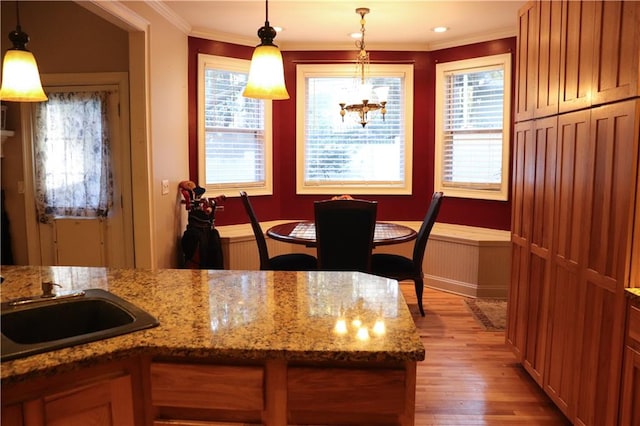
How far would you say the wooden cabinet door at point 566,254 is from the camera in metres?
2.12

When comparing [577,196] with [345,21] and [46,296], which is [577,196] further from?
[345,21]

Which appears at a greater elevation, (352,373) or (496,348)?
(352,373)

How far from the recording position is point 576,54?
7.07 ft

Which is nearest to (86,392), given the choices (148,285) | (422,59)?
(148,285)

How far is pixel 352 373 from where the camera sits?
1229mm

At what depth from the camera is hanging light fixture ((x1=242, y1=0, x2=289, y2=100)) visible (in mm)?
1908

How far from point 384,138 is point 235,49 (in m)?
1.86

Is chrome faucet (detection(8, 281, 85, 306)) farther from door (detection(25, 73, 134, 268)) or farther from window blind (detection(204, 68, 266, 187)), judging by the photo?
window blind (detection(204, 68, 266, 187))

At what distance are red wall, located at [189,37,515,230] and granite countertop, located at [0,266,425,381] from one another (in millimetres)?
2928

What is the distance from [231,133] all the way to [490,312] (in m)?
3.08

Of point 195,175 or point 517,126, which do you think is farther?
point 195,175

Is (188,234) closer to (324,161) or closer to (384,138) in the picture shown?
(324,161)

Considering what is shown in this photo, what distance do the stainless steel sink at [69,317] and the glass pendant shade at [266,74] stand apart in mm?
985

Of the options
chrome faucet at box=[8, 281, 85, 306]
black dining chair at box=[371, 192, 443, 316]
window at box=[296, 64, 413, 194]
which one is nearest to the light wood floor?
black dining chair at box=[371, 192, 443, 316]
